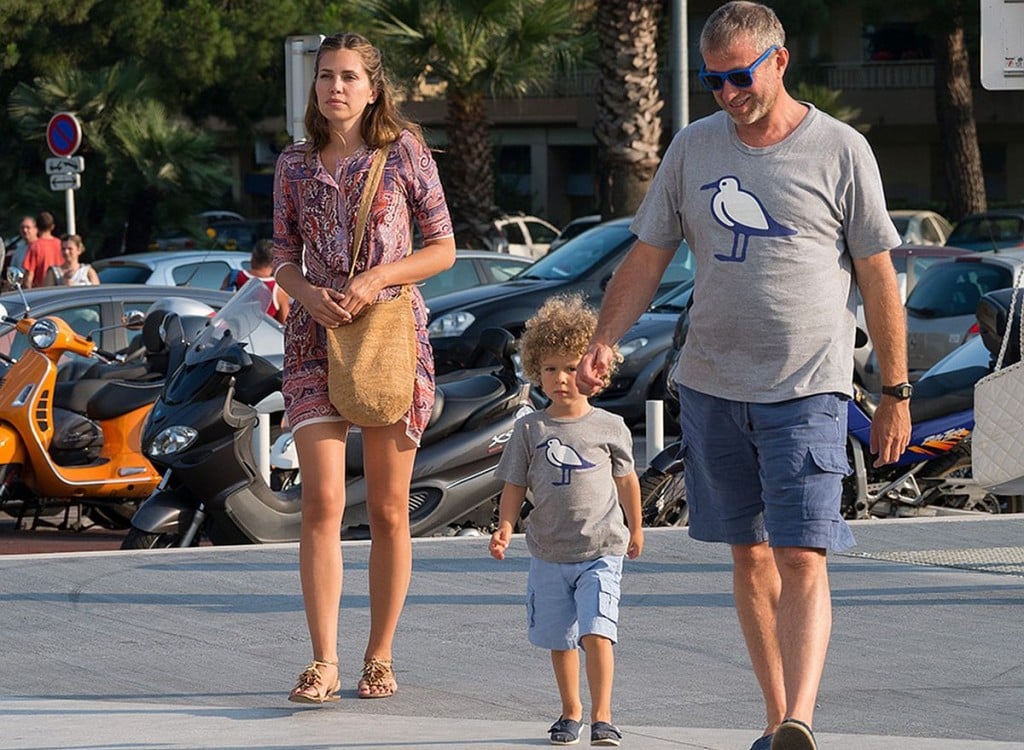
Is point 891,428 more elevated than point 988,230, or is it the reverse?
point 891,428

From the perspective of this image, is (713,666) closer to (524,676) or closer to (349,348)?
(524,676)

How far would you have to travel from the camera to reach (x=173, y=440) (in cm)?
866

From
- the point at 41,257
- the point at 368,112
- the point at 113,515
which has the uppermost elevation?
the point at 368,112

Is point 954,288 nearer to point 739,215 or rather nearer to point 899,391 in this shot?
point 899,391

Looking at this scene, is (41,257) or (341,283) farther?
(41,257)

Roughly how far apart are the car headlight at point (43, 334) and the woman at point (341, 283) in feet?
15.2

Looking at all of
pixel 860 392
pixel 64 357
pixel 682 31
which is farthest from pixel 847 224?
pixel 682 31

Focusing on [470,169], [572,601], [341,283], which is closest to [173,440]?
[341,283]

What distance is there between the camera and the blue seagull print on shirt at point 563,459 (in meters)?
5.36

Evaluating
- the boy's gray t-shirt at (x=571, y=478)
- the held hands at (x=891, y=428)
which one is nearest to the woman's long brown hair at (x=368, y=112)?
the boy's gray t-shirt at (x=571, y=478)

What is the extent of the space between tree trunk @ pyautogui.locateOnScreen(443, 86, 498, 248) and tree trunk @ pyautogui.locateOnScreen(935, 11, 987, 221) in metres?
12.0

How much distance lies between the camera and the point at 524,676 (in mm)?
6164

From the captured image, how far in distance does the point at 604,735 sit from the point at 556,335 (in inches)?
43.7

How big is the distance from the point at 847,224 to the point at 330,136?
1.68m
